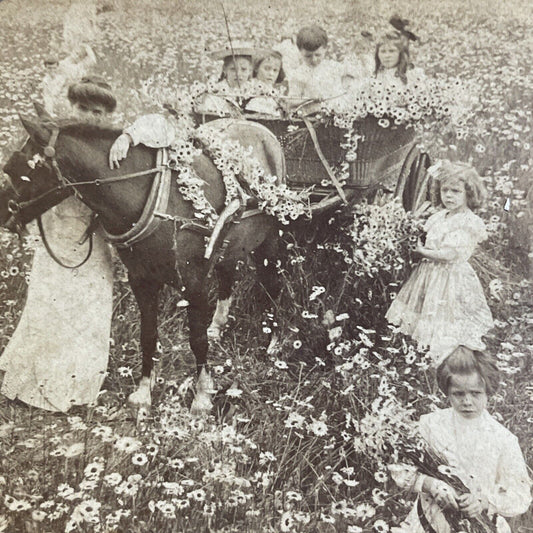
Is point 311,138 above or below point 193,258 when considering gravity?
above

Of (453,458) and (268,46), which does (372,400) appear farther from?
(268,46)

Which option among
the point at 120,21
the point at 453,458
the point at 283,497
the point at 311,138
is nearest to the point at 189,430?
the point at 283,497

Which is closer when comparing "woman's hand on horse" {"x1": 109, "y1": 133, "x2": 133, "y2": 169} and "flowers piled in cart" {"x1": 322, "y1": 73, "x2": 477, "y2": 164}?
"woman's hand on horse" {"x1": 109, "y1": 133, "x2": 133, "y2": 169}

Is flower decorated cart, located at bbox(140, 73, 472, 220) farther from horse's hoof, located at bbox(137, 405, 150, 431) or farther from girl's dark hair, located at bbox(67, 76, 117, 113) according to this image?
horse's hoof, located at bbox(137, 405, 150, 431)

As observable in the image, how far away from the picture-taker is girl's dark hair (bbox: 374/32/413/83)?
2.69 metres

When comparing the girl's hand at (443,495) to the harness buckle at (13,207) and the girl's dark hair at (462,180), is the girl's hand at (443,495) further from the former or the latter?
the harness buckle at (13,207)

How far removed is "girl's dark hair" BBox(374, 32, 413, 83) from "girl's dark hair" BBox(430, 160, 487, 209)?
462 mm

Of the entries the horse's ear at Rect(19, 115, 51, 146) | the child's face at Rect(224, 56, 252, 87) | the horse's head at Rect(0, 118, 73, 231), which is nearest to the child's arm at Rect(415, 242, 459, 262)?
the child's face at Rect(224, 56, 252, 87)

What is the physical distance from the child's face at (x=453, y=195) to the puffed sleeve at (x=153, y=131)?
130cm

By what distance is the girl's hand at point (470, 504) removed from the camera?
2.62 m

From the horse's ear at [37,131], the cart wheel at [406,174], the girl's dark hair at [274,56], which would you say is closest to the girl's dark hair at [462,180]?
the cart wheel at [406,174]

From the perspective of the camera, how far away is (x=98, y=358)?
2.71 meters

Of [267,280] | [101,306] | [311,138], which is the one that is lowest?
[101,306]

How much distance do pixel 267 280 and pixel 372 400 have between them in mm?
749
